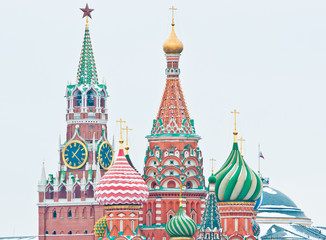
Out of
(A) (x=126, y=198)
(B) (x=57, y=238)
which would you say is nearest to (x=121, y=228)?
(A) (x=126, y=198)

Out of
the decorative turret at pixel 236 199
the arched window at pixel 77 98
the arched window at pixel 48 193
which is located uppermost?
the arched window at pixel 77 98

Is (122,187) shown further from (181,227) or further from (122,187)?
(181,227)

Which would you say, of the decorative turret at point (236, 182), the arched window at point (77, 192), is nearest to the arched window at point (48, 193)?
the arched window at point (77, 192)

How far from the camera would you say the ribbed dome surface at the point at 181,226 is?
138000 millimetres

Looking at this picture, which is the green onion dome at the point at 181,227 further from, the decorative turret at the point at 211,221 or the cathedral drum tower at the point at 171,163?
the cathedral drum tower at the point at 171,163

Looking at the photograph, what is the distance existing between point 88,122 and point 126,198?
34735 mm

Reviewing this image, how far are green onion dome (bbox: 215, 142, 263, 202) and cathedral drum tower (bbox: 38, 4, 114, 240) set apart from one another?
31.4 m

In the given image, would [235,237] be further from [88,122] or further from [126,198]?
[88,122]

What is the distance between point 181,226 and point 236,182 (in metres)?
5.59

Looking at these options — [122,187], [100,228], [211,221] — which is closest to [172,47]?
[122,187]

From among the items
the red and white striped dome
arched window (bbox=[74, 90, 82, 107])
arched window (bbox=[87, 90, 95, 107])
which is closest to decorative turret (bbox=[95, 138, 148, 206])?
the red and white striped dome

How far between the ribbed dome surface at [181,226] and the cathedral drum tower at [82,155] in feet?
109

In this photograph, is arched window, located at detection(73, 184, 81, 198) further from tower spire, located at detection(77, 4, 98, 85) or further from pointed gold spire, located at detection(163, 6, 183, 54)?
pointed gold spire, located at detection(163, 6, 183, 54)

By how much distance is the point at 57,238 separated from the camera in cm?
17262
